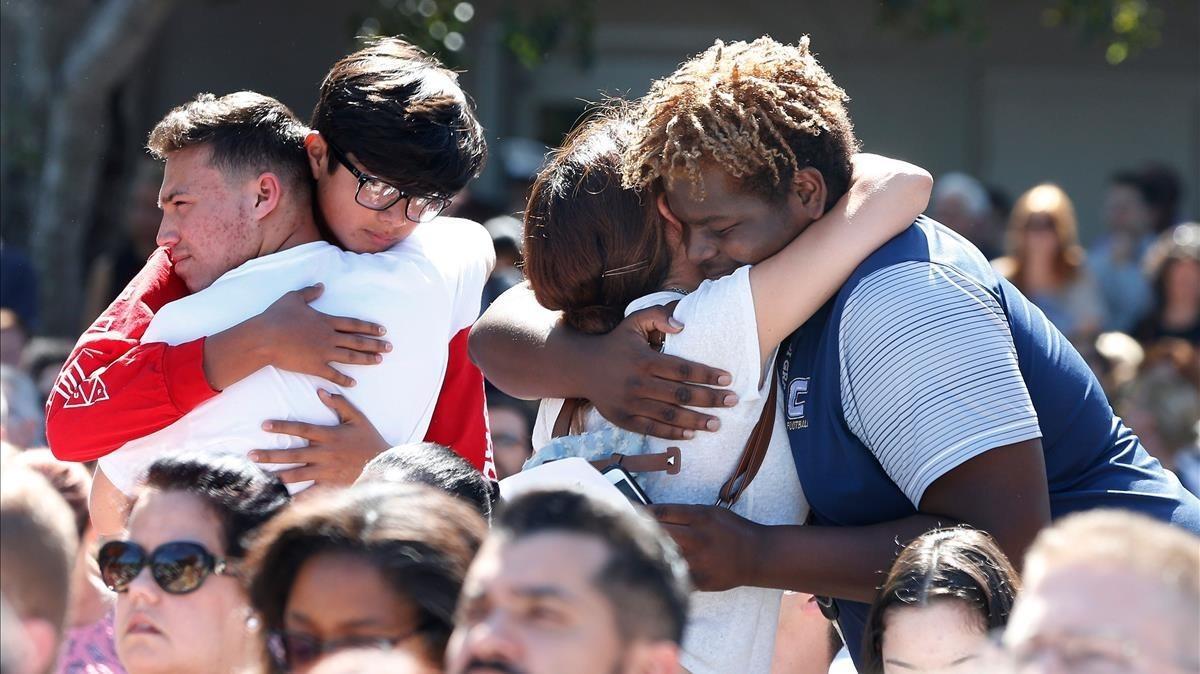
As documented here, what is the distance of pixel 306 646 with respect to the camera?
2.10 metres

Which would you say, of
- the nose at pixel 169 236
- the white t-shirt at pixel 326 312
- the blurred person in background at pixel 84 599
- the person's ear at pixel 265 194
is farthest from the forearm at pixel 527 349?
the blurred person in background at pixel 84 599

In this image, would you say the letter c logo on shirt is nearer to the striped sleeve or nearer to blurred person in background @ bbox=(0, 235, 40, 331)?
the striped sleeve

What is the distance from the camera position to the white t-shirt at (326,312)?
286cm

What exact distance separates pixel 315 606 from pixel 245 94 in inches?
51.3

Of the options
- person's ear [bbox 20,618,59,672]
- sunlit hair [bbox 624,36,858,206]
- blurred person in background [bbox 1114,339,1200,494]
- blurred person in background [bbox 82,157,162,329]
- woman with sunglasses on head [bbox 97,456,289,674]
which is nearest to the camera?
person's ear [bbox 20,618,59,672]

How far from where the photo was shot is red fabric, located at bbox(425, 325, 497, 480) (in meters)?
3.25

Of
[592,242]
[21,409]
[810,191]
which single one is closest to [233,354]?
[592,242]

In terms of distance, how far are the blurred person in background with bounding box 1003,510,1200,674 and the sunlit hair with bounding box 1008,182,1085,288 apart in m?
5.29

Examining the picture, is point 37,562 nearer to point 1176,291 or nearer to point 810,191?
point 810,191

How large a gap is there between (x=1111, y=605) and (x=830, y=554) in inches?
33.3

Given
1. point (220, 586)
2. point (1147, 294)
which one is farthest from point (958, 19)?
point (220, 586)

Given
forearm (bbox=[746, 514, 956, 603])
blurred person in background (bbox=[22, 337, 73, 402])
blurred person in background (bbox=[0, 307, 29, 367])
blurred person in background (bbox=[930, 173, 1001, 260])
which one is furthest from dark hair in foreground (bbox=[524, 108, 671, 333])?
blurred person in background (bbox=[930, 173, 1001, 260])

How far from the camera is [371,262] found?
3000mm

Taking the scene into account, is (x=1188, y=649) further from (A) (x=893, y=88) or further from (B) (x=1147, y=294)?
(A) (x=893, y=88)
